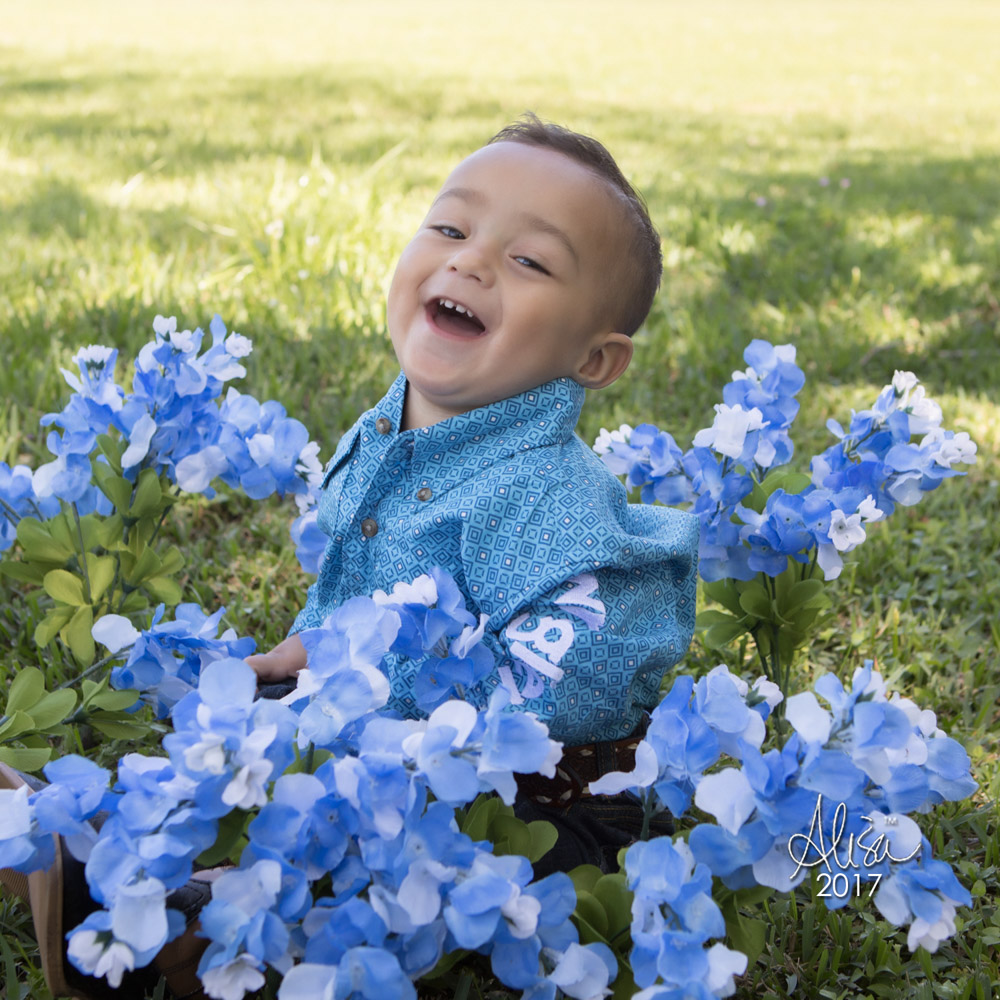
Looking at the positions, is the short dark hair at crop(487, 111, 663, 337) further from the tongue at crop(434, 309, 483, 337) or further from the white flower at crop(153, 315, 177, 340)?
the white flower at crop(153, 315, 177, 340)

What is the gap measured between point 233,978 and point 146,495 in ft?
2.84

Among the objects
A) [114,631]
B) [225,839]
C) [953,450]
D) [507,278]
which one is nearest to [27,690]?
[114,631]

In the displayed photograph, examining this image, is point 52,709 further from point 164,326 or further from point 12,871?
point 164,326

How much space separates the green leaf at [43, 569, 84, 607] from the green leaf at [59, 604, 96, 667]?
0.02m

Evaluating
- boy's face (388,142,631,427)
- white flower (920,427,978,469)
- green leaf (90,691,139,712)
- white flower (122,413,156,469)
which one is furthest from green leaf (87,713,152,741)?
white flower (920,427,978,469)

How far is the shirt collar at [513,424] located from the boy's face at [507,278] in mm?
24

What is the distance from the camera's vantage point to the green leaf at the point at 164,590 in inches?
65.5

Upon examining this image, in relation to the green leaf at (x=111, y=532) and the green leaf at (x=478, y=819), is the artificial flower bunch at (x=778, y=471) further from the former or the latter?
the green leaf at (x=111, y=532)

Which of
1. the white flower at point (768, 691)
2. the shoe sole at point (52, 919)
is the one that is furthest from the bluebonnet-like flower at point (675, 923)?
the shoe sole at point (52, 919)

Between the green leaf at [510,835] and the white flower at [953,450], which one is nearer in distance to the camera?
the green leaf at [510,835]

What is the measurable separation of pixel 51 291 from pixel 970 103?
29.0 feet

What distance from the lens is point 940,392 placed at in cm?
331

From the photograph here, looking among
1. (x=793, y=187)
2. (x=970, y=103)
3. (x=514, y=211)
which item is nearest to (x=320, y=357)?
(x=514, y=211)

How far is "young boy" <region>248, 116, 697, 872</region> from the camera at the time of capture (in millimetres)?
1438
